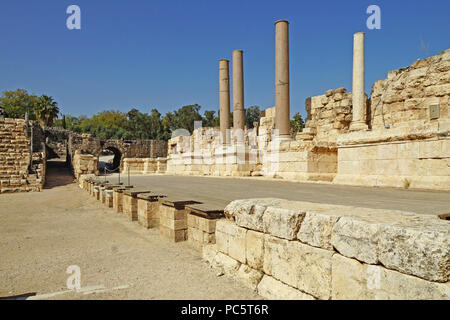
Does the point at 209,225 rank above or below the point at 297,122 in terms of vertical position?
below

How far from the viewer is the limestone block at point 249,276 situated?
3164 mm

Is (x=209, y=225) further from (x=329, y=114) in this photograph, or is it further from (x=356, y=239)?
(x=329, y=114)

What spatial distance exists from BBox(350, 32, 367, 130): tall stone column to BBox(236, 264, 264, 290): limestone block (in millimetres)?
7894

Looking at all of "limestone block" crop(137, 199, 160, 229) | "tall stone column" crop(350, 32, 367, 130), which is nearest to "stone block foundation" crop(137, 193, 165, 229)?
"limestone block" crop(137, 199, 160, 229)

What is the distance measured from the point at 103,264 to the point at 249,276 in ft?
7.45

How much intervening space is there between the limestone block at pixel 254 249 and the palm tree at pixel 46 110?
173 ft

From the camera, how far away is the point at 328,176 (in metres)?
10.1

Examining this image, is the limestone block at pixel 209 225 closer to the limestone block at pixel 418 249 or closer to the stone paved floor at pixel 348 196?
the stone paved floor at pixel 348 196

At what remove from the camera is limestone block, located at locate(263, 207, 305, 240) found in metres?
2.78

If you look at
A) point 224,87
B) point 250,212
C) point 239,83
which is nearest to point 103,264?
point 250,212

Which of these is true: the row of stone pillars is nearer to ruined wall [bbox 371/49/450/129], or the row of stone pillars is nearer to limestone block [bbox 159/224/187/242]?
ruined wall [bbox 371/49/450/129]

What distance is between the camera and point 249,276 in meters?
3.26

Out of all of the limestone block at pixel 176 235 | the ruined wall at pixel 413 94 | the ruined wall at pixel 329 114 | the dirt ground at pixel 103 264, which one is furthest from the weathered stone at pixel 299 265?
the ruined wall at pixel 329 114
